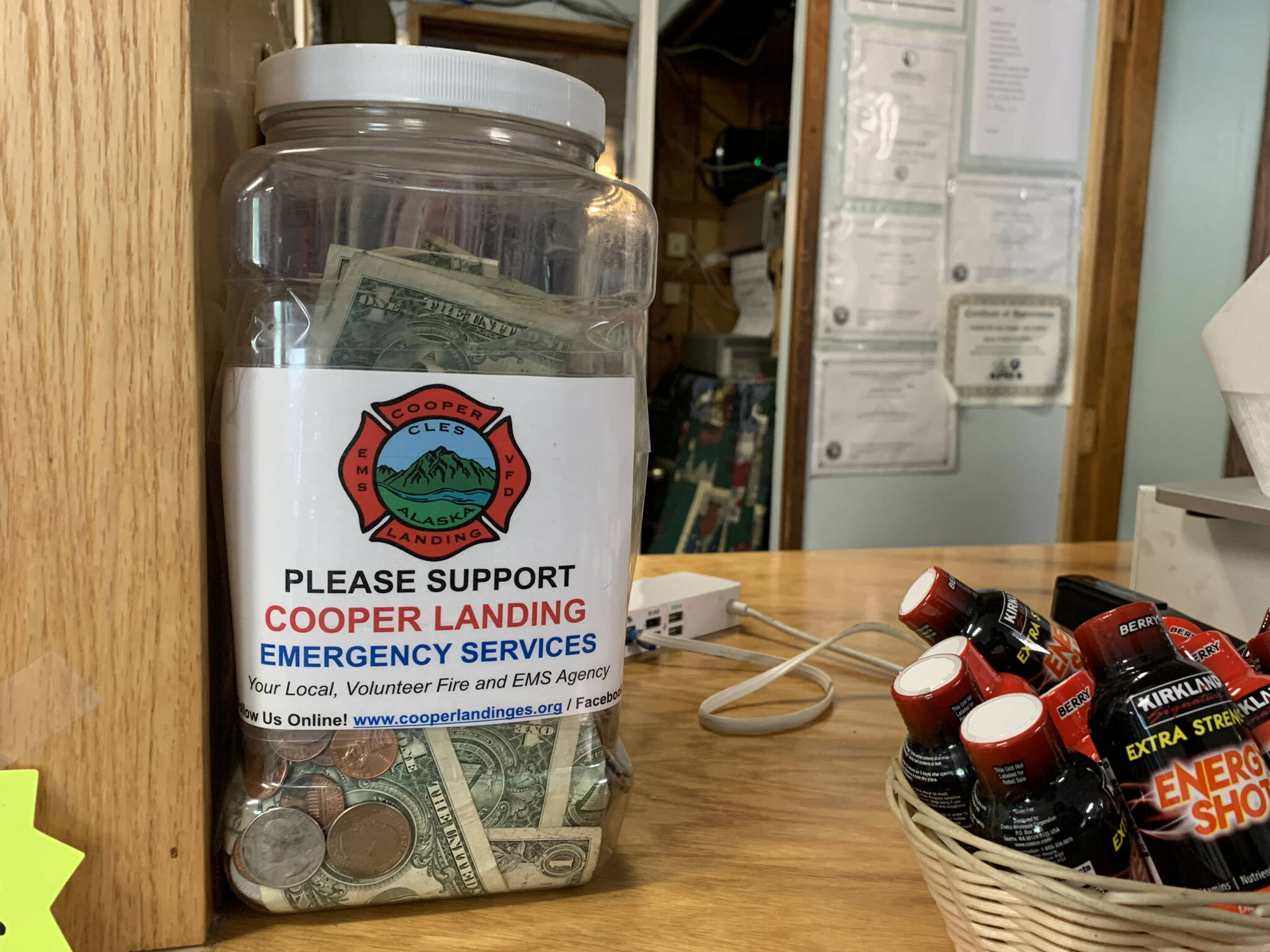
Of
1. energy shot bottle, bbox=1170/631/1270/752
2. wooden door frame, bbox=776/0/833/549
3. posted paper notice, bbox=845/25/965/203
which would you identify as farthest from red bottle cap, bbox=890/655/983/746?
posted paper notice, bbox=845/25/965/203

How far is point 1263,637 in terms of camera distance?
448 mm

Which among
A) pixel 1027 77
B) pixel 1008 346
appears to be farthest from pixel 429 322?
Answer: pixel 1027 77

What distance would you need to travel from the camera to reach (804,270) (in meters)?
2.36

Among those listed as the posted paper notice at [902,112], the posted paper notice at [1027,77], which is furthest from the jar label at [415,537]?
the posted paper notice at [1027,77]

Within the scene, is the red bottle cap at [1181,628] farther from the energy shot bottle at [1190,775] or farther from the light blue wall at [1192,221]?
the light blue wall at [1192,221]

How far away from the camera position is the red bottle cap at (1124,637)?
0.39 m

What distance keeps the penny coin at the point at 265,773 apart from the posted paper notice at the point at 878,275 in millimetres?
2153

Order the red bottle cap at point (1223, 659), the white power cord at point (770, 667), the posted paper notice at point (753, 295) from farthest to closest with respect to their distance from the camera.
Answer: the posted paper notice at point (753, 295) < the white power cord at point (770, 667) < the red bottle cap at point (1223, 659)

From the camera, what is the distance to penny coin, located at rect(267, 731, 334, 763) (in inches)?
15.4

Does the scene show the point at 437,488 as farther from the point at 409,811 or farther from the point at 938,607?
the point at 938,607

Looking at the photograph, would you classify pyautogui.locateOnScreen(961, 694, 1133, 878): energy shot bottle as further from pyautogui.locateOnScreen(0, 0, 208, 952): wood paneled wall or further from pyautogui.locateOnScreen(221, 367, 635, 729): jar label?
pyautogui.locateOnScreen(0, 0, 208, 952): wood paneled wall

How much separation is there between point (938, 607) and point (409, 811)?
0.26m

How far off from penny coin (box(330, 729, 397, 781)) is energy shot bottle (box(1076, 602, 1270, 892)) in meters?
0.29

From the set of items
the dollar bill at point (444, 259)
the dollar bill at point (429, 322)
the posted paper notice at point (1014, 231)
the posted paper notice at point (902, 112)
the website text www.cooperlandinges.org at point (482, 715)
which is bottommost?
the website text www.cooperlandinges.org at point (482, 715)
